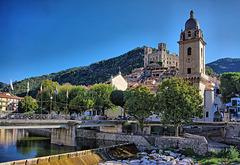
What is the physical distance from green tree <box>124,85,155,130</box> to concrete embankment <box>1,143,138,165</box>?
25.9ft

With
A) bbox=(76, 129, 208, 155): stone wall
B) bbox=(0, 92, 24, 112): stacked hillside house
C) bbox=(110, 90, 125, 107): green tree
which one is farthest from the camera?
bbox=(0, 92, 24, 112): stacked hillside house

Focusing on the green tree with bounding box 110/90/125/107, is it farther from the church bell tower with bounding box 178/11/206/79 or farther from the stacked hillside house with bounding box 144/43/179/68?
the stacked hillside house with bounding box 144/43/179/68

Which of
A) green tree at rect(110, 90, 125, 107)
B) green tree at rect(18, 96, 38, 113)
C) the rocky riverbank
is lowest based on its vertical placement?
the rocky riverbank

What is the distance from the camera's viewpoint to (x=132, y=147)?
129 feet

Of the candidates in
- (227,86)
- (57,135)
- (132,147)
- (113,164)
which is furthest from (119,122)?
(227,86)

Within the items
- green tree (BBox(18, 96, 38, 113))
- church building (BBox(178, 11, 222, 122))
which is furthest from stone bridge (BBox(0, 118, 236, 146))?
green tree (BBox(18, 96, 38, 113))

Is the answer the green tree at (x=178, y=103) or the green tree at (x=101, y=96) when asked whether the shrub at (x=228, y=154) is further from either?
the green tree at (x=101, y=96)

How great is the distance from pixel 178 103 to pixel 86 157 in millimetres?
18455

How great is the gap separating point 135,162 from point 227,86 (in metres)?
51.1

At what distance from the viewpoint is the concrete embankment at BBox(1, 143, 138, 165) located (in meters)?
25.3

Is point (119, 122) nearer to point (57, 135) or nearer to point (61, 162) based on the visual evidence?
point (57, 135)

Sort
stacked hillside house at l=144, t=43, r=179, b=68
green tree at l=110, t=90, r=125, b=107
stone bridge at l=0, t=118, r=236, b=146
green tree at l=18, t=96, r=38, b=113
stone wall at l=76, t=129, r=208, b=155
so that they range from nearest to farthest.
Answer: stone bridge at l=0, t=118, r=236, b=146
stone wall at l=76, t=129, r=208, b=155
green tree at l=110, t=90, r=125, b=107
green tree at l=18, t=96, r=38, b=113
stacked hillside house at l=144, t=43, r=179, b=68

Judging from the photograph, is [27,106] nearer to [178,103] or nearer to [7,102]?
[7,102]

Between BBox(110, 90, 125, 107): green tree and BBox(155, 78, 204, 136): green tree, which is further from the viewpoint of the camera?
BBox(110, 90, 125, 107): green tree
